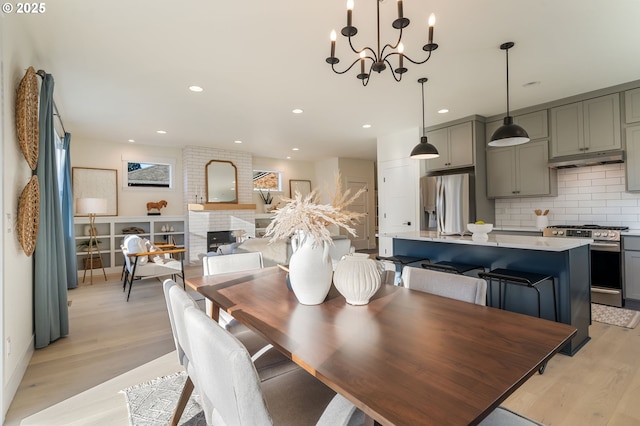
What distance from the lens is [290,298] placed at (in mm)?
1587

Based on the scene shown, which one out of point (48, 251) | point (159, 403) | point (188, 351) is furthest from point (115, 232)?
point (188, 351)

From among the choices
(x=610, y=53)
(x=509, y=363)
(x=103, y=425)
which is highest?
(x=610, y=53)

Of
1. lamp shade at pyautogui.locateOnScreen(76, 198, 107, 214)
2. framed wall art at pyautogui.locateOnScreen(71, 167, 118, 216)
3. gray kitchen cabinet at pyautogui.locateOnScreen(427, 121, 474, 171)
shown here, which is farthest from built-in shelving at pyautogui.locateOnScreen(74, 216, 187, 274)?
gray kitchen cabinet at pyautogui.locateOnScreen(427, 121, 474, 171)

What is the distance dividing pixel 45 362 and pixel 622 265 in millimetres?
5682

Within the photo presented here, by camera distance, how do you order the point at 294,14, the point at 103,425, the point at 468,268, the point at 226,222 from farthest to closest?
the point at 226,222
the point at 468,268
the point at 294,14
the point at 103,425

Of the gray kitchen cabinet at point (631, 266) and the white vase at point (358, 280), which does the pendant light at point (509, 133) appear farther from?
the white vase at point (358, 280)

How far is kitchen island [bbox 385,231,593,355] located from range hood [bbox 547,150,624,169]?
1748 mm

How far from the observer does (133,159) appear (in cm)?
655

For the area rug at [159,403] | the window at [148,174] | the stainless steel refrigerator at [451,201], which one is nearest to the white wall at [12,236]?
the area rug at [159,403]

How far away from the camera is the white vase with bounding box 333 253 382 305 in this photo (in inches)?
55.1

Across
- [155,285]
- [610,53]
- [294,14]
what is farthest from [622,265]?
[155,285]

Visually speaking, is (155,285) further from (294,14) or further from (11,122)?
(294,14)

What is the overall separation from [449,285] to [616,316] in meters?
3.04

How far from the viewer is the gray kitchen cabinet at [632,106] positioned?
3.58m
